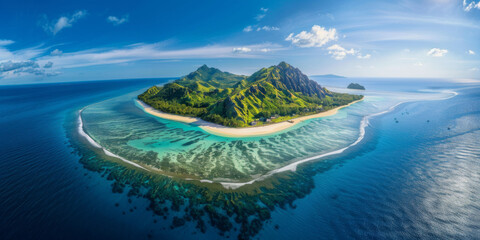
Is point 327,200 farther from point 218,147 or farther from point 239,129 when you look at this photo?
point 239,129

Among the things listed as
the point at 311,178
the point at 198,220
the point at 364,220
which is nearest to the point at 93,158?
the point at 198,220

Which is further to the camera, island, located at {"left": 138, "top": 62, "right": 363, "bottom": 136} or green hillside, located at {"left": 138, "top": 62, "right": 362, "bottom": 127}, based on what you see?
green hillside, located at {"left": 138, "top": 62, "right": 362, "bottom": 127}

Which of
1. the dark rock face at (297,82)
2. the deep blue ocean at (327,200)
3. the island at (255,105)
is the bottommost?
the deep blue ocean at (327,200)

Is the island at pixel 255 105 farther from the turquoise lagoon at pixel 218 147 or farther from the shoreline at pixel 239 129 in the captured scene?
the turquoise lagoon at pixel 218 147

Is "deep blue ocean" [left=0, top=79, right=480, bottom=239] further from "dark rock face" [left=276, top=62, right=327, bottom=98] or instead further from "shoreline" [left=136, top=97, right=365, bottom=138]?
"dark rock face" [left=276, top=62, right=327, bottom=98]

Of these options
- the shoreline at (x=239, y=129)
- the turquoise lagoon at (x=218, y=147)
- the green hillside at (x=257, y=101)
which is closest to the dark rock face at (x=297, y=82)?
the green hillside at (x=257, y=101)

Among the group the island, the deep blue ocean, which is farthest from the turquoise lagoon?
the island

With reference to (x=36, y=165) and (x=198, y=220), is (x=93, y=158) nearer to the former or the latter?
(x=36, y=165)

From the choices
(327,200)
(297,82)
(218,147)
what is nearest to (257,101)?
(218,147)
